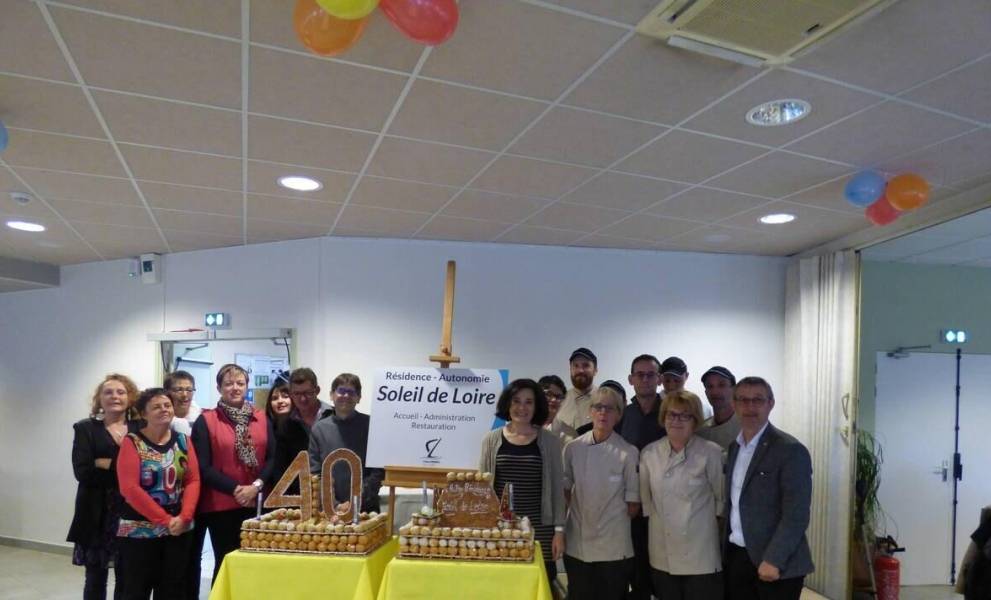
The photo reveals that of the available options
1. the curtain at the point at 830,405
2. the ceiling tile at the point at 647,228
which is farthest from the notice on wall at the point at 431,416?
the curtain at the point at 830,405

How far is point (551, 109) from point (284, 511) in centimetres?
190

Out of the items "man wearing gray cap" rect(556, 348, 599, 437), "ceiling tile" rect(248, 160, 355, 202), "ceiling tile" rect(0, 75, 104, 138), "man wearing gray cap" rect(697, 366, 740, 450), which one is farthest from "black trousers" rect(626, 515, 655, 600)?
"ceiling tile" rect(0, 75, 104, 138)

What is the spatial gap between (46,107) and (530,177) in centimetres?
219

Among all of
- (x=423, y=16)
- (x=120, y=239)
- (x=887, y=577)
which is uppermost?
(x=423, y=16)

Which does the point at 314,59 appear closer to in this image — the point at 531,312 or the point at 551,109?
the point at 551,109

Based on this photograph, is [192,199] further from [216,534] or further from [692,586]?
[692,586]

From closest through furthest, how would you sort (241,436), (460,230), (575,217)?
(241,436) → (575,217) → (460,230)

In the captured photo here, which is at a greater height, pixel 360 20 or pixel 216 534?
pixel 360 20

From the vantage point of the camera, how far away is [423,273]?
5180mm

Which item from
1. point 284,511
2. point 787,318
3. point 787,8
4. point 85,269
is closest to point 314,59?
point 787,8

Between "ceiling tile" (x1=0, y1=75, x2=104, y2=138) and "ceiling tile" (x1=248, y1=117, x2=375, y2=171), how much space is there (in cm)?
A: 64

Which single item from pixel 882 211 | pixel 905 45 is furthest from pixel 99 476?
pixel 882 211

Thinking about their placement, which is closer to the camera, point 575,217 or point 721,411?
point 721,411

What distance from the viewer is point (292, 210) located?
4.29 meters
